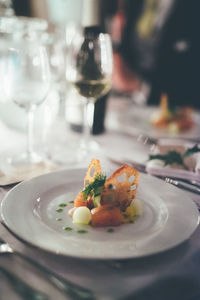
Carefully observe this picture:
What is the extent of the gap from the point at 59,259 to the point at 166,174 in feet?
1.59

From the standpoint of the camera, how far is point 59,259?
590mm

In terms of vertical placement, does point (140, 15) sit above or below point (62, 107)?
above

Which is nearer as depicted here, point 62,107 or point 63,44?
point 63,44

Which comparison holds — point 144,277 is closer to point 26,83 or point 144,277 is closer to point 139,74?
point 26,83

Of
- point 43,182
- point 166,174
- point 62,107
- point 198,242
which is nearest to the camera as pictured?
point 198,242

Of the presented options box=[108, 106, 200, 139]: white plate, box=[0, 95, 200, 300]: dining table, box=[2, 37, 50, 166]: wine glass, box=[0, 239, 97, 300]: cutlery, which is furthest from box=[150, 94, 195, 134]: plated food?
box=[0, 239, 97, 300]: cutlery

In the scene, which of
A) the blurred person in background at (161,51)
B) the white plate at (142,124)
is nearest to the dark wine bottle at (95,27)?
the white plate at (142,124)

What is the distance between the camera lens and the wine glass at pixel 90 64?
3.72ft

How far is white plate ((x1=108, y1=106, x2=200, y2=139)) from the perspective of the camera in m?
1.38

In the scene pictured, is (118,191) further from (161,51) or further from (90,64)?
(161,51)

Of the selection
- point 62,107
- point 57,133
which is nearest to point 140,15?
point 62,107

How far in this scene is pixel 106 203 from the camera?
708 millimetres

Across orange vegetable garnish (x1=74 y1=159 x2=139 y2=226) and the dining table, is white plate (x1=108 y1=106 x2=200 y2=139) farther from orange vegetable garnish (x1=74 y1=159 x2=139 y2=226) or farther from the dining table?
the dining table

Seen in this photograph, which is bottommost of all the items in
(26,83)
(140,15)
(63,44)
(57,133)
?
(57,133)
